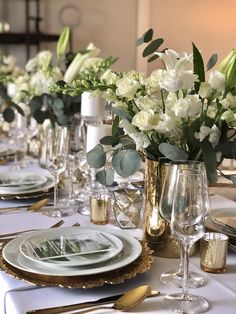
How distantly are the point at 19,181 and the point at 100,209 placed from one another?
47 centimetres

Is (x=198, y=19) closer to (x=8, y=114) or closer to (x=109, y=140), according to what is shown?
(x=8, y=114)

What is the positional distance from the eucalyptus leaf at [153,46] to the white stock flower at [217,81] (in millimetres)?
176

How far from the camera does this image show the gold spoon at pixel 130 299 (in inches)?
38.6

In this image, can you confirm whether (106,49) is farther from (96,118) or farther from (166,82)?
(166,82)

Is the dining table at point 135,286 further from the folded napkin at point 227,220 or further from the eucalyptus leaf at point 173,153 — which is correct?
the eucalyptus leaf at point 173,153

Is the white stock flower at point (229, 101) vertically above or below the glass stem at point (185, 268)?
above

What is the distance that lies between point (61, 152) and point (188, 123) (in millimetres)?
572

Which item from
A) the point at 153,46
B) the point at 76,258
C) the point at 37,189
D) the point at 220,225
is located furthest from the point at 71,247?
the point at 37,189

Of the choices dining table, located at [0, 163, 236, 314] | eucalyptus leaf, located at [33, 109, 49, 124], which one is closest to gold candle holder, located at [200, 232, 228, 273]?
dining table, located at [0, 163, 236, 314]

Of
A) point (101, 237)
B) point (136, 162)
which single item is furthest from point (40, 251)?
point (136, 162)

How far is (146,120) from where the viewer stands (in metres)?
1.18

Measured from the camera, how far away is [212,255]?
1165 mm

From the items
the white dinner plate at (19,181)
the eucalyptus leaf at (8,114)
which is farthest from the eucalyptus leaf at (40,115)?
the white dinner plate at (19,181)

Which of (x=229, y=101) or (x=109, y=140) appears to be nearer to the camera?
(x=229, y=101)
